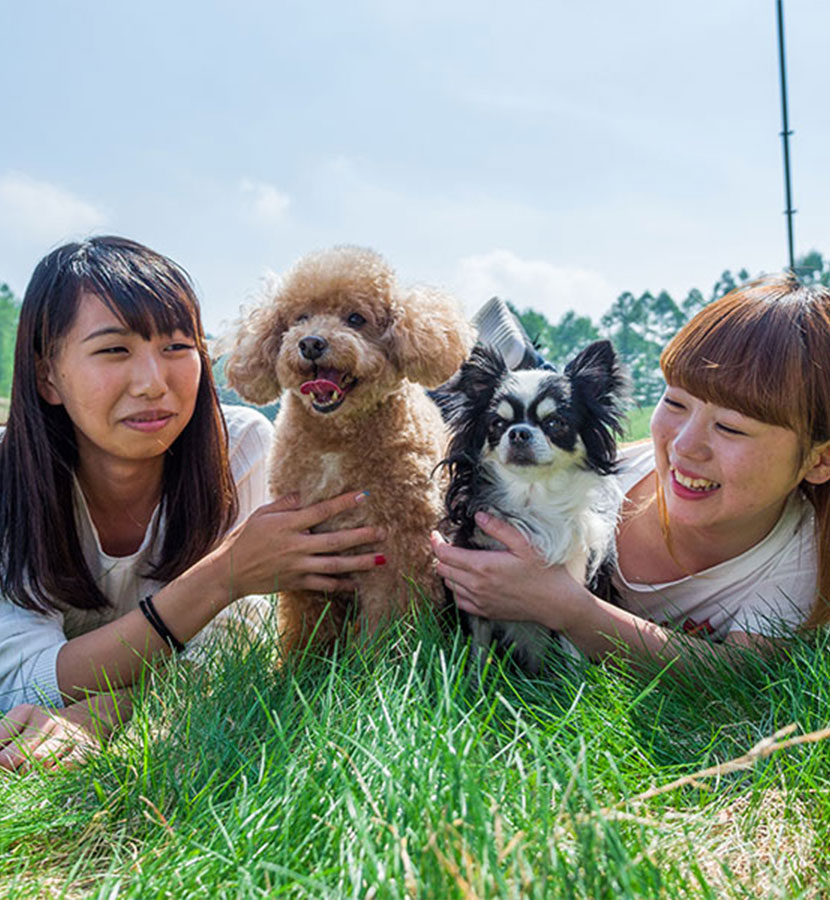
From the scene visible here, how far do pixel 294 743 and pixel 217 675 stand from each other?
1.51 feet

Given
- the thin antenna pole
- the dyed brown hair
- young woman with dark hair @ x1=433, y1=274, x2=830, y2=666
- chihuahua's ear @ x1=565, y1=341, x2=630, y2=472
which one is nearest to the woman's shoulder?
young woman with dark hair @ x1=433, y1=274, x2=830, y2=666

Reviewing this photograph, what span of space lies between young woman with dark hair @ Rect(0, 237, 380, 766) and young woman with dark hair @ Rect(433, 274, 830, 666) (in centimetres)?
53

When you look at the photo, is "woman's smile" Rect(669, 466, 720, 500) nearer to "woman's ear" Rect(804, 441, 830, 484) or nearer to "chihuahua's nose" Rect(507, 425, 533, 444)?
"woman's ear" Rect(804, 441, 830, 484)

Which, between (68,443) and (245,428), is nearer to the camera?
(68,443)

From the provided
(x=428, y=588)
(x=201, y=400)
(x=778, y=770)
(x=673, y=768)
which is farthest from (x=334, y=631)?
(x=778, y=770)

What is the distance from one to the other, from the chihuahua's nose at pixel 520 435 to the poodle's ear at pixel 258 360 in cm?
86

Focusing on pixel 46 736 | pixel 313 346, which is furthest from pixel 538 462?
pixel 46 736

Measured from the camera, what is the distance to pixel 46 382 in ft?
8.86

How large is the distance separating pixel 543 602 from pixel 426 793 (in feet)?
3.43

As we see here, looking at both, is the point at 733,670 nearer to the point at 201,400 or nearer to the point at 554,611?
the point at 554,611

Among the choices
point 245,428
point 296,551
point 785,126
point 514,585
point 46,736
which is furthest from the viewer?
point 785,126

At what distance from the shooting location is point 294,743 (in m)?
1.82

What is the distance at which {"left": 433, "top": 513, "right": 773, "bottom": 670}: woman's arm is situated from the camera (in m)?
2.28

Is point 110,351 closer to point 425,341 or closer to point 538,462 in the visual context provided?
point 425,341
